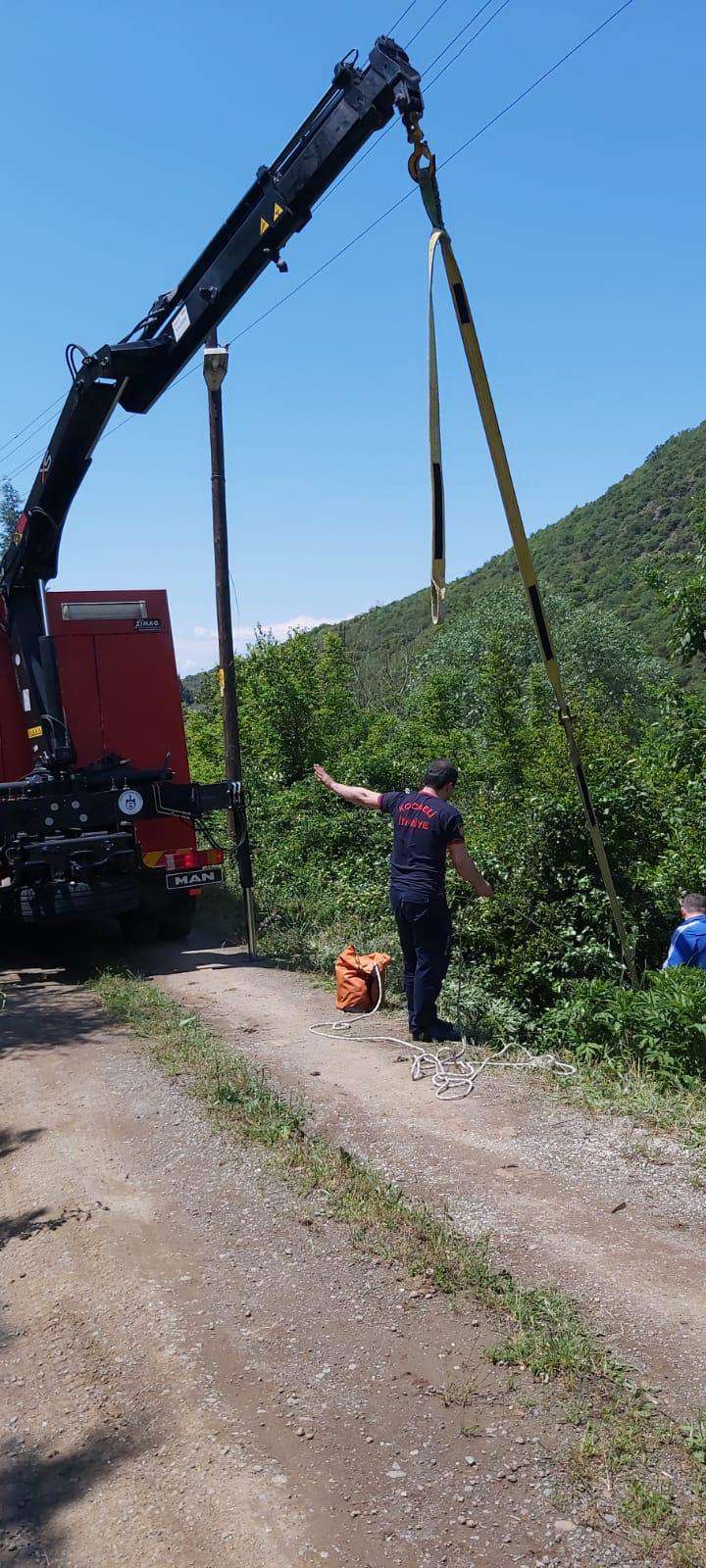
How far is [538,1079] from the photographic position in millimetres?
5965

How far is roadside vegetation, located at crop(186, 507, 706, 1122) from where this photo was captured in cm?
621

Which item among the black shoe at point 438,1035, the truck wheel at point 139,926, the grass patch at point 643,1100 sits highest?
the truck wheel at point 139,926

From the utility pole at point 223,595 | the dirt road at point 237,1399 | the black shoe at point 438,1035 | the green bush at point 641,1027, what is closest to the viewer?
the dirt road at point 237,1399

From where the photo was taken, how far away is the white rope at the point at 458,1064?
5953mm

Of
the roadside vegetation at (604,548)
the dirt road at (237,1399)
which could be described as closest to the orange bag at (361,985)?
the dirt road at (237,1399)

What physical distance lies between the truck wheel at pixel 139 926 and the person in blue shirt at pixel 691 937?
5261 millimetres

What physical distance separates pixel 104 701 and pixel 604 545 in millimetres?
56286

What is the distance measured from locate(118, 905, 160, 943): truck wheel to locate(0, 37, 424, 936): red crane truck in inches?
0.7

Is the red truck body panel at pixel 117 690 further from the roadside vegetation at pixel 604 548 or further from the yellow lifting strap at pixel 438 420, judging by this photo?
the roadside vegetation at pixel 604 548

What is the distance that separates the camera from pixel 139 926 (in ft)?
35.4

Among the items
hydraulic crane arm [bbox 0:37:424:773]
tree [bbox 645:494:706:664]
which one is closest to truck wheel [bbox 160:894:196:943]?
hydraulic crane arm [bbox 0:37:424:773]

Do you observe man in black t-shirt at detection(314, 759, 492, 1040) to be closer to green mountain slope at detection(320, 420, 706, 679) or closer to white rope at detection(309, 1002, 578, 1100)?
white rope at detection(309, 1002, 578, 1100)

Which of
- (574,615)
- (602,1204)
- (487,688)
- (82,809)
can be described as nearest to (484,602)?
(574,615)

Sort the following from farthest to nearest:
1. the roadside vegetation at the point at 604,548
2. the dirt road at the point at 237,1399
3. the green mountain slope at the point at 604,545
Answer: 1. the green mountain slope at the point at 604,545
2. the roadside vegetation at the point at 604,548
3. the dirt road at the point at 237,1399
